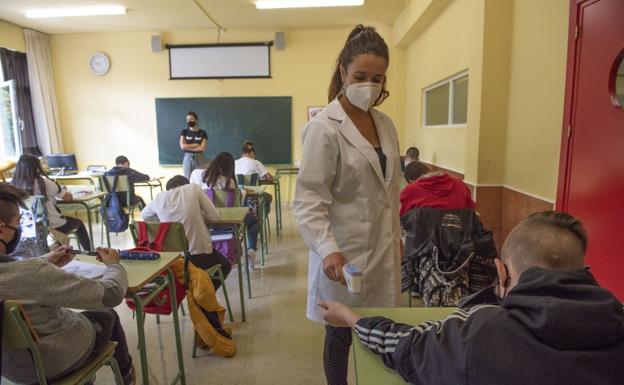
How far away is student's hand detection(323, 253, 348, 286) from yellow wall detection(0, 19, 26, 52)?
6991mm

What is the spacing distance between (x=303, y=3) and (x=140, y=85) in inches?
130

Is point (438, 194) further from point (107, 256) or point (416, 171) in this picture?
point (107, 256)

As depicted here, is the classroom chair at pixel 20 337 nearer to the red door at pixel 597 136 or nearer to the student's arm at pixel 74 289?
the student's arm at pixel 74 289

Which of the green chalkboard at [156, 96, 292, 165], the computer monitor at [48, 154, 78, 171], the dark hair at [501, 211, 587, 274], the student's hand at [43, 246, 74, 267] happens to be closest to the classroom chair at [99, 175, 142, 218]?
the computer monitor at [48, 154, 78, 171]

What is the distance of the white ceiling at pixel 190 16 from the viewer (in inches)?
206

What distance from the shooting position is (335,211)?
1267 mm

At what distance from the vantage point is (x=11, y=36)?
237 inches

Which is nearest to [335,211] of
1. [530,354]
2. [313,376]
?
[530,354]

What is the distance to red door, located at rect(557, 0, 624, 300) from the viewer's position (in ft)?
6.08

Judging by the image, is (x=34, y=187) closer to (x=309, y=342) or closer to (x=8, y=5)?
(x=309, y=342)

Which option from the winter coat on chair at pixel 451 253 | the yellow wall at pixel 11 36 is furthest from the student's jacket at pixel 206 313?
the yellow wall at pixel 11 36

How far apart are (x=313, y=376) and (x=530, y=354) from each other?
1.63m

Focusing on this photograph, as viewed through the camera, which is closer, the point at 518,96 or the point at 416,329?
the point at 416,329

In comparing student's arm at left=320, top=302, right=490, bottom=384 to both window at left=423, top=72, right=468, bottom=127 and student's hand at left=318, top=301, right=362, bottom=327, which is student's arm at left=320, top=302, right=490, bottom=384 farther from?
window at left=423, top=72, right=468, bottom=127
